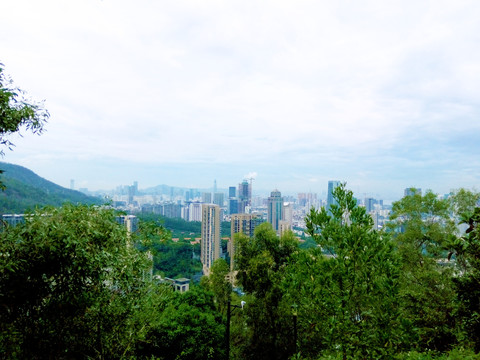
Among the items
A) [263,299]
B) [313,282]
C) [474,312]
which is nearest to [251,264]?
[263,299]

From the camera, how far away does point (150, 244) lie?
9.70 feet

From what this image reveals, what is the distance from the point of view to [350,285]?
198 centimetres

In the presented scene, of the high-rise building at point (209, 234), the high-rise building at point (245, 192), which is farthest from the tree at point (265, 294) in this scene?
the high-rise building at point (245, 192)

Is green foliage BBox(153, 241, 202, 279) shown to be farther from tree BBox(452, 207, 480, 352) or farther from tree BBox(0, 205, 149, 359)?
tree BBox(452, 207, 480, 352)

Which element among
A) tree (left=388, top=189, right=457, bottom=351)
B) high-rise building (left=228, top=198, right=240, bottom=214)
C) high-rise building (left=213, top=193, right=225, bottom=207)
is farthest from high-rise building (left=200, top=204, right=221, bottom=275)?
high-rise building (left=213, top=193, right=225, bottom=207)

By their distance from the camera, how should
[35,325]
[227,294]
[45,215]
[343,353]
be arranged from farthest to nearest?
[227,294]
[45,215]
[35,325]
[343,353]

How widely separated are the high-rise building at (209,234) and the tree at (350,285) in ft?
Result: 75.6

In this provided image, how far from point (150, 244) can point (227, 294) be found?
6751 mm

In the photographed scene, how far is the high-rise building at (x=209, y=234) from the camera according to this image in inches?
984

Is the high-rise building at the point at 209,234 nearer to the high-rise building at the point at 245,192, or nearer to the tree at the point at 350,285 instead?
the high-rise building at the point at 245,192

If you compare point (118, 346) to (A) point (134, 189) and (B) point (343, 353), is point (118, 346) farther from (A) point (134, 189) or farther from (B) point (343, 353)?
(A) point (134, 189)

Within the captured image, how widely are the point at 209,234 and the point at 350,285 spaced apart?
24.0 m

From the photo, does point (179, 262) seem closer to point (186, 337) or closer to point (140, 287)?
point (186, 337)

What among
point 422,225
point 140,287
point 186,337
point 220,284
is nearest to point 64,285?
point 140,287
